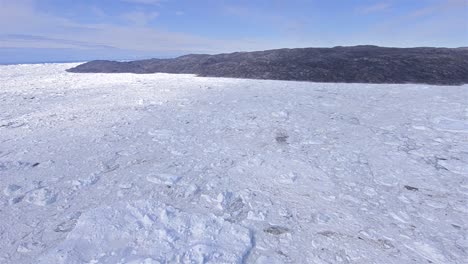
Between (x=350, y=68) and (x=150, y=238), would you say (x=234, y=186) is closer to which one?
(x=150, y=238)

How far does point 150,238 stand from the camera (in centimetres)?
265

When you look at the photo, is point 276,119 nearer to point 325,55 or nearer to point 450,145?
point 450,145

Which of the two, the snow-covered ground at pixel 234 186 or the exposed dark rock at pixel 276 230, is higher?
the snow-covered ground at pixel 234 186

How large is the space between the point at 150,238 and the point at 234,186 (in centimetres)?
121

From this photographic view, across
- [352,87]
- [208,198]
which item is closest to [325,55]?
[352,87]

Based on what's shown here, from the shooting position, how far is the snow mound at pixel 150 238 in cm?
244

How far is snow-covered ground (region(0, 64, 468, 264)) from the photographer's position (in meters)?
2.59

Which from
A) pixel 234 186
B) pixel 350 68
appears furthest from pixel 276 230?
pixel 350 68

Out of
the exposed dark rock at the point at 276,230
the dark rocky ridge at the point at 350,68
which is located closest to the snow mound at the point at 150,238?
the exposed dark rock at the point at 276,230

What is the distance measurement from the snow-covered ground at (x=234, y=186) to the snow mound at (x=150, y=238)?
0.01 meters

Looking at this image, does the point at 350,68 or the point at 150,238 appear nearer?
the point at 150,238

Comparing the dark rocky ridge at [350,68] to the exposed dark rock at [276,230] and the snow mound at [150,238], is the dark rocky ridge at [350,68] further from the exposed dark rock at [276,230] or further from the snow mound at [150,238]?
the snow mound at [150,238]

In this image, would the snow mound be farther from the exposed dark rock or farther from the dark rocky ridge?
the dark rocky ridge

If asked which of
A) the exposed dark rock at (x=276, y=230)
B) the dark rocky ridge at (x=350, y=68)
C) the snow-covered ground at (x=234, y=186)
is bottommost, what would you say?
the exposed dark rock at (x=276, y=230)
